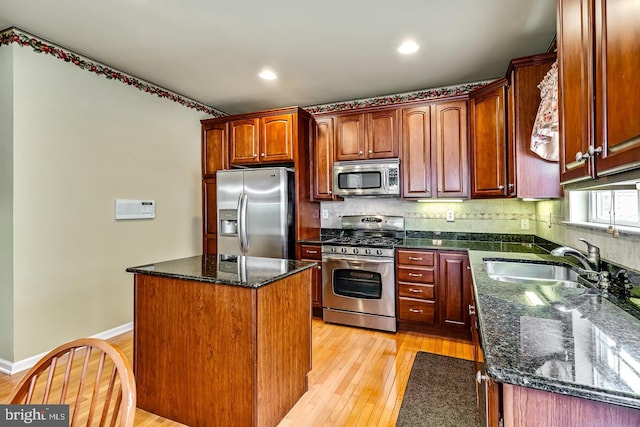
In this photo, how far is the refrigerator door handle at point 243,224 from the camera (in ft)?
11.6

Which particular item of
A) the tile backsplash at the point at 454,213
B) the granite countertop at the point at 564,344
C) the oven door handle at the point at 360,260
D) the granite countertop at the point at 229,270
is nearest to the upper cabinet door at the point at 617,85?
the granite countertop at the point at 564,344

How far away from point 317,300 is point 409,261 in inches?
44.7

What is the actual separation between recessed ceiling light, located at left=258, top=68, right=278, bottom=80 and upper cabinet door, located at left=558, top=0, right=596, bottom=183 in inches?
96.1

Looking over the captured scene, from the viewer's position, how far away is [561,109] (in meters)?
1.32

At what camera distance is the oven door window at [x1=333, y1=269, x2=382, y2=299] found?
3.29 meters

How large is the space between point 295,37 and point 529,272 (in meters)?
2.42

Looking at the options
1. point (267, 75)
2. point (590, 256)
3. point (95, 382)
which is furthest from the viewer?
point (267, 75)

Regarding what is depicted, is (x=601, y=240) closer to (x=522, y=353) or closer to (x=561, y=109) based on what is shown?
(x=561, y=109)

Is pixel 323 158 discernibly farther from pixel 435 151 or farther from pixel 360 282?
pixel 360 282

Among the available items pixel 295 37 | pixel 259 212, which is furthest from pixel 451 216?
pixel 295 37

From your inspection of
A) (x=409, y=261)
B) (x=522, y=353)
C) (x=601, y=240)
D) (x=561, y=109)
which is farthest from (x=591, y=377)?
(x=409, y=261)

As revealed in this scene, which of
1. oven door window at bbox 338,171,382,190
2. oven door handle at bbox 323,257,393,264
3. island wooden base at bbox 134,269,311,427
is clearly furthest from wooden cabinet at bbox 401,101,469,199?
island wooden base at bbox 134,269,311,427

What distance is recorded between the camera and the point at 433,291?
3102 mm

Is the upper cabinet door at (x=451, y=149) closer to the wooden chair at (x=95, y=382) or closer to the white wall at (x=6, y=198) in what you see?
the wooden chair at (x=95, y=382)
